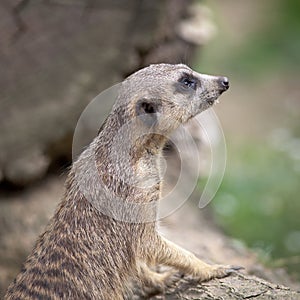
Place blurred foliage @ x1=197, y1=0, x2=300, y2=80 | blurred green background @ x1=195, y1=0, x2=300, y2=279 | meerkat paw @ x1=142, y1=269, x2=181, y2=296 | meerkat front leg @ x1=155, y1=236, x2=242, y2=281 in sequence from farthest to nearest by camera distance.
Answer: blurred foliage @ x1=197, y1=0, x2=300, y2=80
blurred green background @ x1=195, y1=0, x2=300, y2=279
meerkat paw @ x1=142, y1=269, x2=181, y2=296
meerkat front leg @ x1=155, y1=236, x2=242, y2=281

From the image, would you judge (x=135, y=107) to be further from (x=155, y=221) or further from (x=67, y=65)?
(x=67, y=65)

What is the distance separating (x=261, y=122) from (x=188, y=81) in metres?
5.33

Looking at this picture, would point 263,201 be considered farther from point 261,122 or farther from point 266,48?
point 266,48

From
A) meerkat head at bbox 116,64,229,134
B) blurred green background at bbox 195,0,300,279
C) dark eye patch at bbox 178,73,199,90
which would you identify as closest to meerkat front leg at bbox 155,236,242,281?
meerkat head at bbox 116,64,229,134

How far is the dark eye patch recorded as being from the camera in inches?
163

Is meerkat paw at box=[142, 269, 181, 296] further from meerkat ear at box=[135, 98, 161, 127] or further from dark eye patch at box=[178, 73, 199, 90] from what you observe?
dark eye patch at box=[178, 73, 199, 90]

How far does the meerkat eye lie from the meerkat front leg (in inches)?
32.3

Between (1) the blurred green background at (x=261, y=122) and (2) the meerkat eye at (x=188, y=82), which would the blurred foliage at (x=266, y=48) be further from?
(2) the meerkat eye at (x=188, y=82)

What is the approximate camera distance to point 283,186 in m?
7.31

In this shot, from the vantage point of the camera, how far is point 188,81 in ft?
13.6

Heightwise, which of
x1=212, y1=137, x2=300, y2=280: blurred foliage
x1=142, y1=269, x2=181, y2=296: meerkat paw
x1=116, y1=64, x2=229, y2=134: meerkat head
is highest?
x1=212, y1=137, x2=300, y2=280: blurred foliage

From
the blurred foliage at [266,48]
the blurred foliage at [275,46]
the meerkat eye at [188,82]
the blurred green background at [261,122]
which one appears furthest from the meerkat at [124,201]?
the blurred foliage at [275,46]

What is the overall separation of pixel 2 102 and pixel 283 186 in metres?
3.09

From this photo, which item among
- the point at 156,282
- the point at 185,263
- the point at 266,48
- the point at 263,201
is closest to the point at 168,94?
the point at 185,263
